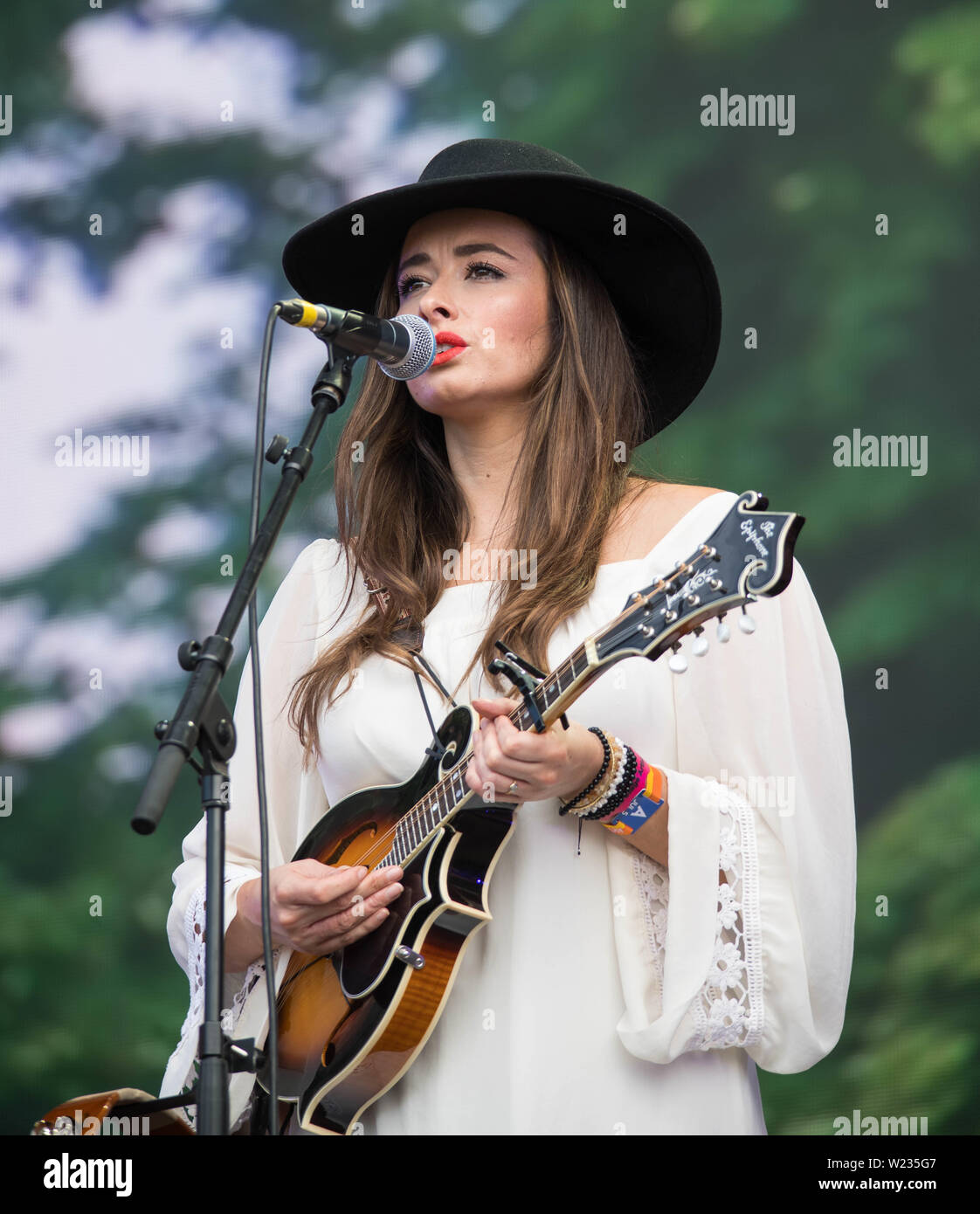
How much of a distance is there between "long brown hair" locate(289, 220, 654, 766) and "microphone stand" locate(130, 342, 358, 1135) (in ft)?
1.93

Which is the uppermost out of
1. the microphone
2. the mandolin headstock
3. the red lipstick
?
the red lipstick

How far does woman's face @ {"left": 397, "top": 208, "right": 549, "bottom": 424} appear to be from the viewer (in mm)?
2475

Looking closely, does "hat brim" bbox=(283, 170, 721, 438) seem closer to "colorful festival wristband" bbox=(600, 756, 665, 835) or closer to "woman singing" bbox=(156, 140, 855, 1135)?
"woman singing" bbox=(156, 140, 855, 1135)

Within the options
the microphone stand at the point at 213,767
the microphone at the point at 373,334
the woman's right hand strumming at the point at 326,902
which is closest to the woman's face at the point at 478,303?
the microphone at the point at 373,334

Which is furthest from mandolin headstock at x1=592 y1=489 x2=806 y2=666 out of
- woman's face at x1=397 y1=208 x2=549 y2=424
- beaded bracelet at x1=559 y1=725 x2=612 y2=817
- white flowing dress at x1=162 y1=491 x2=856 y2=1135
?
woman's face at x1=397 y1=208 x2=549 y2=424

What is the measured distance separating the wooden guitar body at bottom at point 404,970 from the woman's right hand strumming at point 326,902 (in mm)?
22

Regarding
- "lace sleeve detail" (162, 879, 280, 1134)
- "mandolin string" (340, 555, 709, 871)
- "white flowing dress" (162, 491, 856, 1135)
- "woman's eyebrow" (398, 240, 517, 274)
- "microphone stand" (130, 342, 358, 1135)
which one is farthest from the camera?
"woman's eyebrow" (398, 240, 517, 274)

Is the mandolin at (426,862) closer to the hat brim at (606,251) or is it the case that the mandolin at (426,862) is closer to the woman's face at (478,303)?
the woman's face at (478,303)

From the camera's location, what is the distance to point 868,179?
10.8 ft

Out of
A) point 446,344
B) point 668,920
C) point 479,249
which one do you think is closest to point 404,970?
point 668,920

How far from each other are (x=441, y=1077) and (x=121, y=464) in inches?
74.6
